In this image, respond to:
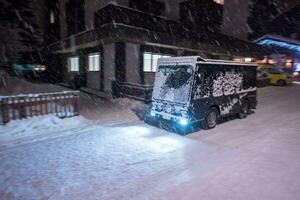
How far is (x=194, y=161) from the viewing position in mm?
6227

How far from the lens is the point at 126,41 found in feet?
52.6

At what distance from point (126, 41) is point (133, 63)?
1.74m

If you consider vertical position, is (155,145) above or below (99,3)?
below

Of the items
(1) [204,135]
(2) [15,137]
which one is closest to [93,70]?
(2) [15,137]

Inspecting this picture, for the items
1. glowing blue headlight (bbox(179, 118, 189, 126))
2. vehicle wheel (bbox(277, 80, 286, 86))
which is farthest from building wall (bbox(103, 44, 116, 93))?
vehicle wheel (bbox(277, 80, 286, 86))

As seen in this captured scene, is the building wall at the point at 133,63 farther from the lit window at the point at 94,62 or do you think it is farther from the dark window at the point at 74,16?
the dark window at the point at 74,16

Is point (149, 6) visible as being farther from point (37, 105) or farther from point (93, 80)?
point (37, 105)

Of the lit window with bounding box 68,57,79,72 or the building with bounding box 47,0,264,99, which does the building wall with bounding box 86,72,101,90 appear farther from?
the lit window with bounding box 68,57,79,72

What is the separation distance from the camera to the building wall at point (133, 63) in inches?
658

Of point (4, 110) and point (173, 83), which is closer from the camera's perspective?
point (4, 110)

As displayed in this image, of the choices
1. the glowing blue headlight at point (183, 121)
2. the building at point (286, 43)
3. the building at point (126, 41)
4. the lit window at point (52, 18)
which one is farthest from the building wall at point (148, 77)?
the building at point (286, 43)

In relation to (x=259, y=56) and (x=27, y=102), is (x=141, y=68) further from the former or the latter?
(x=259, y=56)

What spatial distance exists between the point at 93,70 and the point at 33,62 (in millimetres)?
15560

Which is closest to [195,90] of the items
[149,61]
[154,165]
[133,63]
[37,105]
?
[154,165]
